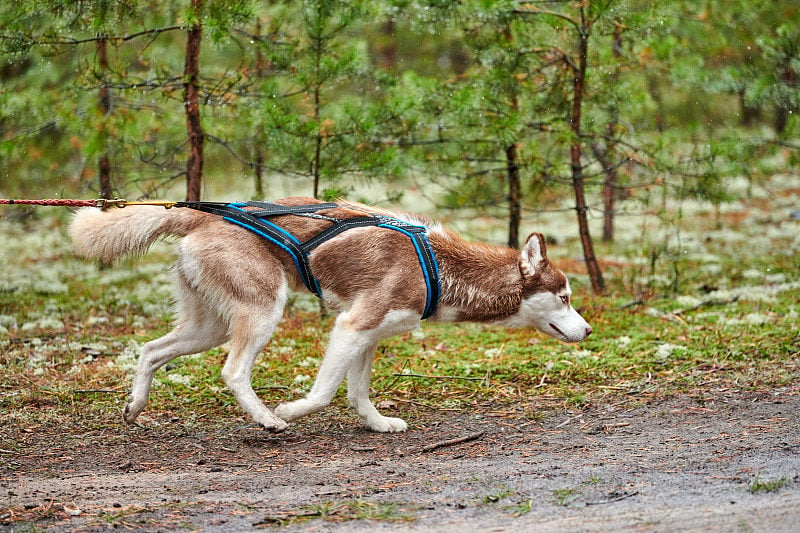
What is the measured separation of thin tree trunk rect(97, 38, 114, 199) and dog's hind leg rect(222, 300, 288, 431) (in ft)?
12.4

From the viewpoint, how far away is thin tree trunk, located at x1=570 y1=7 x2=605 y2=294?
9.34 meters

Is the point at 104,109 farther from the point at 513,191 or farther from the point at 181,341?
the point at 513,191

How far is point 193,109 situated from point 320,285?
11.4 feet

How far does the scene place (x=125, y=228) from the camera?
5.75 meters

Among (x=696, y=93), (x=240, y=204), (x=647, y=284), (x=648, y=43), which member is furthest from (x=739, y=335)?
(x=696, y=93)

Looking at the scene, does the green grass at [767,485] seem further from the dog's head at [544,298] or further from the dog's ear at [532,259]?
the dog's ear at [532,259]

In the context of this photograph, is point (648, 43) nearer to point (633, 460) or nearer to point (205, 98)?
point (205, 98)

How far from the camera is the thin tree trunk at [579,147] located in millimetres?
9344

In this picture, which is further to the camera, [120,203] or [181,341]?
[181,341]

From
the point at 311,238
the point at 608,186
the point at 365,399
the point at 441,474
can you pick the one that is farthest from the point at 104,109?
the point at 441,474

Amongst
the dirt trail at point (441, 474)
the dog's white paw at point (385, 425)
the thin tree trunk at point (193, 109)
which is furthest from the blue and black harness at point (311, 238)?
the thin tree trunk at point (193, 109)

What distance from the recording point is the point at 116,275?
38.7ft

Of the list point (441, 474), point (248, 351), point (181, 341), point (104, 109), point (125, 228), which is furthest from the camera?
point (104, 109)

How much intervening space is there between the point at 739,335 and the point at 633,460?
3.27m
